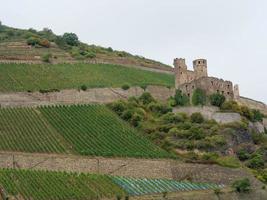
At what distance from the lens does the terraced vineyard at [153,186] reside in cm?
5366

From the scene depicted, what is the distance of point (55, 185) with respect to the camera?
50.5 m

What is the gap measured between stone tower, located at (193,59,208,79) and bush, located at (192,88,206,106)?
485 centimetres

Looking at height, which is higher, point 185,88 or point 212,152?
point 185,88

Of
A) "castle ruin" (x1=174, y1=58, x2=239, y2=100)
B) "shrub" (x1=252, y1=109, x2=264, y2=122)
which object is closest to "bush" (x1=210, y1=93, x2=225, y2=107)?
"castle ruin" (x1=174, y1=58, x2=239, y2=100)

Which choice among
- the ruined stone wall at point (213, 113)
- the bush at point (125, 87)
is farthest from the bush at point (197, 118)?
the bush at point (125, 87)

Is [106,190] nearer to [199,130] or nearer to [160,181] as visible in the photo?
[160,181]

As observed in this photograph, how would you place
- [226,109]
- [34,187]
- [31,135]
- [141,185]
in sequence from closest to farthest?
[34,187], [141,185], [31,135], [226,109]

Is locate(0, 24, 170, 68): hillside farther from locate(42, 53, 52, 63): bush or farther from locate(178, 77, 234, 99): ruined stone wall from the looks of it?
locate(178, 77, 234, 99): ruined stone wall

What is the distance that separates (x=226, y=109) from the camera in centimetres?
7062

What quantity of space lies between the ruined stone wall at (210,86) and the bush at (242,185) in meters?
17.4

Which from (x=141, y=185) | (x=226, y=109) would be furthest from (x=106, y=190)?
(x=226, y=109)

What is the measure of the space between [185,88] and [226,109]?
5.63m

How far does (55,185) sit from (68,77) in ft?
108

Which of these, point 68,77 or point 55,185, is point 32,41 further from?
point 55,185
